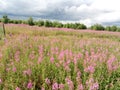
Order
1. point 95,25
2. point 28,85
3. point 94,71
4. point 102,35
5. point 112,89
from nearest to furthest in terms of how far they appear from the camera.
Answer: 1. point 28,85
2. point 112,89
3. point 94,71
4. point 102,35
5. point 95,25

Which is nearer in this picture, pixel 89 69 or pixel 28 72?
pixel 28 72

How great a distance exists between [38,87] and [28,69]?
37cm

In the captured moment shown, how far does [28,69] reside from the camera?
4.43 meters

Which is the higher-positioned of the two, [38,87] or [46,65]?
[46,65]

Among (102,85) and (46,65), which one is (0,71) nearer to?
(46,65)

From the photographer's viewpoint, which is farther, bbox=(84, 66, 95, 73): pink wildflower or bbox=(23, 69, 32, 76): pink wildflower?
bbox=(84, 66, 95, 73): pink wildflower

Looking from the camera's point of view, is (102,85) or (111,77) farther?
(111,77)

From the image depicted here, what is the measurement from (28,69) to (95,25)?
2510cm

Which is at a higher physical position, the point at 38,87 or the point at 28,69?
the point at 28,69

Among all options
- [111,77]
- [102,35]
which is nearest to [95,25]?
[102,35]

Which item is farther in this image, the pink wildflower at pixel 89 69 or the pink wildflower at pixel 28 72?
the pink wildflower at pixel 89 69

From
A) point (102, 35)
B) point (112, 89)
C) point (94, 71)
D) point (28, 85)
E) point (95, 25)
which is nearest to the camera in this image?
point (28, 85)

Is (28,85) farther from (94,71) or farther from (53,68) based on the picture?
(94,71)

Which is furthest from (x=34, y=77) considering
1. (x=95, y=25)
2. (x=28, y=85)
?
(x=95, y=25)
